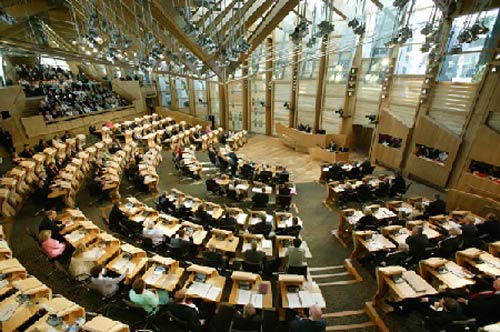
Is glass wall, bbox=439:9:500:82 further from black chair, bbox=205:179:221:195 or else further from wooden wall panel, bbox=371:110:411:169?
black chair, bbox=205:179:221:195

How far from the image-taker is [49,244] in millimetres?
5945

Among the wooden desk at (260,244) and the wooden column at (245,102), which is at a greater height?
the wooden column at (245,102)

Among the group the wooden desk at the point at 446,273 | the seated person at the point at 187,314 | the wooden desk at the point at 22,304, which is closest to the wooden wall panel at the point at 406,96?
the wooden desk at the point at 446,273

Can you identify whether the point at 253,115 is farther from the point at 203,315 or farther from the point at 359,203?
the point at 203,315

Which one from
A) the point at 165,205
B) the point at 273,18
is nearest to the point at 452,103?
the point at 273,18

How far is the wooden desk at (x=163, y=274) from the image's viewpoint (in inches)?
200

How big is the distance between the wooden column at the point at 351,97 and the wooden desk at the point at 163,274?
1481 cm

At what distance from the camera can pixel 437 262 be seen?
5.52m

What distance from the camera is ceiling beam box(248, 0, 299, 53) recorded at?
7.22 metres

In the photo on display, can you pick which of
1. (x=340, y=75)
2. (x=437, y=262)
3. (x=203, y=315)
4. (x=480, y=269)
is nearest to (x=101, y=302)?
(x=203, y=315)

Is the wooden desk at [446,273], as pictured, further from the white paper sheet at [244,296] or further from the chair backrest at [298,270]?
the white paper sheet at [244,296]

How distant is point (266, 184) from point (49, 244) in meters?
8.11

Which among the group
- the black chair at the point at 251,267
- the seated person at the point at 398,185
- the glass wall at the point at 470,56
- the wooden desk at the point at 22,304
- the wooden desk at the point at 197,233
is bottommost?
the seated person at the point at 398,185

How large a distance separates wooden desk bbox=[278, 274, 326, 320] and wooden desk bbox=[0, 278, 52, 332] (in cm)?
438
